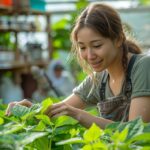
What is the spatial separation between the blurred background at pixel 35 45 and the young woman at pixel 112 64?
475cm

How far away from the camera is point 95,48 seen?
5.75 ft

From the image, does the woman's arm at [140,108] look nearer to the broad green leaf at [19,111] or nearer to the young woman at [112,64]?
the young woman at [112,64]

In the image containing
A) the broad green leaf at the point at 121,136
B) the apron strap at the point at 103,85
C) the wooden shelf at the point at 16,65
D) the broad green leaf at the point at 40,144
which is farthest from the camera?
the wooden shelf at the point at 16,65

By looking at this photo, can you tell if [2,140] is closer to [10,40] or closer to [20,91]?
[20,91]

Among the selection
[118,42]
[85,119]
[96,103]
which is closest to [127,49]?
[118,42]

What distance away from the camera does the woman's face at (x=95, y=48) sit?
1.74 metres

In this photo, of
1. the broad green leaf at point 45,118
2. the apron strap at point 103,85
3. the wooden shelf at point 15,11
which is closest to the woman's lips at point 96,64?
the apron strap at point 103,85

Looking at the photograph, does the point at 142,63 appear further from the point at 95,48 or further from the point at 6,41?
the point at 6,41

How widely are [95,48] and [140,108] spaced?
27 centimetres

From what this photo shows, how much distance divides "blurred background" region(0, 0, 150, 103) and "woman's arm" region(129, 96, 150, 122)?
501 cm

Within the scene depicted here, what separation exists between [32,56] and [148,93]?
811cm

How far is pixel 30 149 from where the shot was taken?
1.09 meters

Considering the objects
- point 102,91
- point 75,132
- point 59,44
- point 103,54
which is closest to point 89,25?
point 103,54

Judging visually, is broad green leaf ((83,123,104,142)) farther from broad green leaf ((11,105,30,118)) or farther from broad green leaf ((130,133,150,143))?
broad green leaf ((11,105,30,118))
